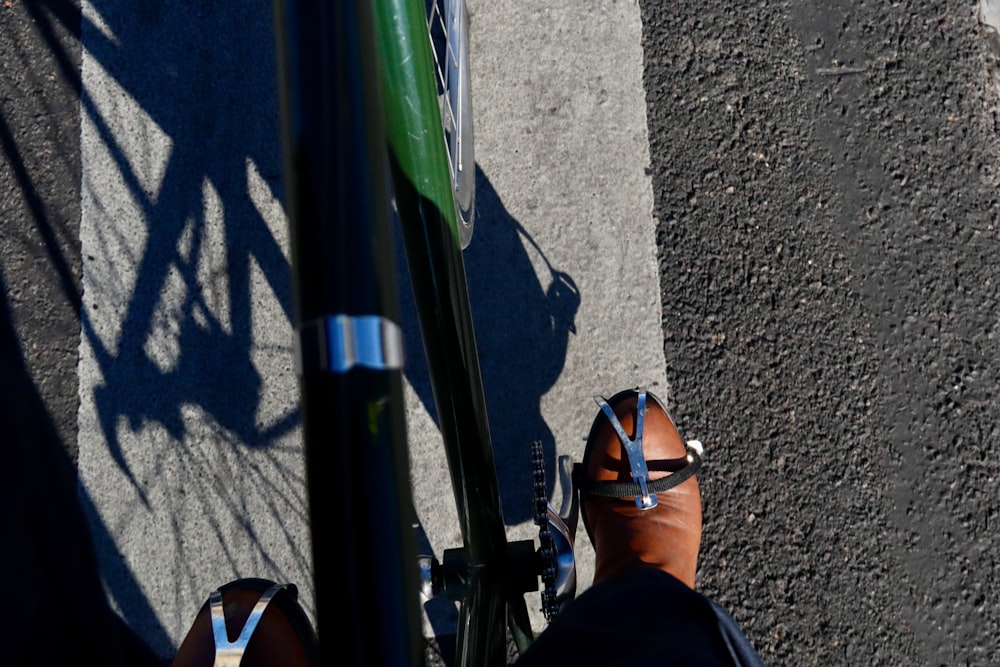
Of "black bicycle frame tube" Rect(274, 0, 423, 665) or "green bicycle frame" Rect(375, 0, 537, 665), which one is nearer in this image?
"black bicycle frame tube" Rect(274, 0, 423, 665)

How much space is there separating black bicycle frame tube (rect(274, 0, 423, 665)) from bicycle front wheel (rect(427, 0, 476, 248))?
51cm

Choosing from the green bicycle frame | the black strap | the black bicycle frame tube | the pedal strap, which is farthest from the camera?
the black strap

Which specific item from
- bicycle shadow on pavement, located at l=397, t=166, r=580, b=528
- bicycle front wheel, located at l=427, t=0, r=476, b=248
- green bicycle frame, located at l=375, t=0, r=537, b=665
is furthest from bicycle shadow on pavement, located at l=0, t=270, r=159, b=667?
bicycle front wheel, located at l=427, t=0, r=476, b=248

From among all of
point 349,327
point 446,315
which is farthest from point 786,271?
point 349,327

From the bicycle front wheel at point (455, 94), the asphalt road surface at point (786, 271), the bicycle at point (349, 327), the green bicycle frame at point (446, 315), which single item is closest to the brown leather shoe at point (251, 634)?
the green bicycle frame at point (446, 315)

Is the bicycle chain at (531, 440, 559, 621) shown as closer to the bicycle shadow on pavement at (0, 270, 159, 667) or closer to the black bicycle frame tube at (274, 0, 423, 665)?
the black bicycle frame tube at (274, 0, 423, 665)

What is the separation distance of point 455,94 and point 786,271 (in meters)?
1.17

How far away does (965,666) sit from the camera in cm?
182

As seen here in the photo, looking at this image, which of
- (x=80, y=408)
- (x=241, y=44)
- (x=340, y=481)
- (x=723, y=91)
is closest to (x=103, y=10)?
(x=241, y=44)

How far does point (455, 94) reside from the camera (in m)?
1.30

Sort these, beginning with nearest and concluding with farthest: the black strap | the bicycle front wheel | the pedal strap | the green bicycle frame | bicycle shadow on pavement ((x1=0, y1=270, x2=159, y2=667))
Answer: the green bicycle frame
the bicycle front wheel
the pedal strap
the black strap
bicycle shadow on pavement ((x1=0, y1=270, x2=159, y2=667))

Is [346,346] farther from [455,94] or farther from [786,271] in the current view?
[786,271]

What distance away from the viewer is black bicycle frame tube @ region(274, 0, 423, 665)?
1.44ft

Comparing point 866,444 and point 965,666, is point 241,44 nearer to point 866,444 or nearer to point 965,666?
point 866,444
